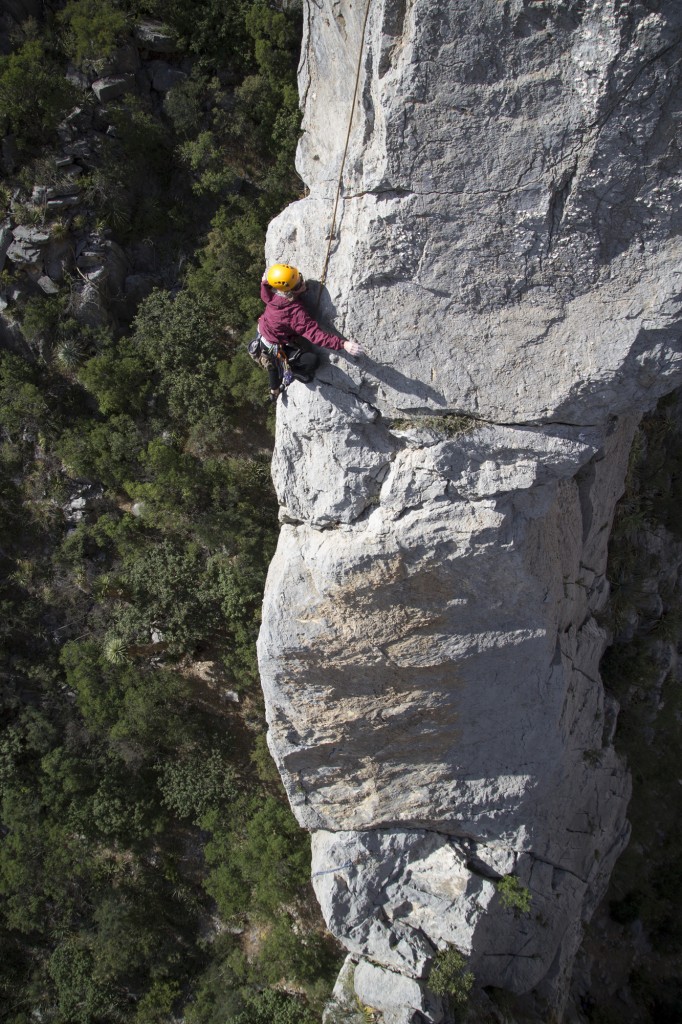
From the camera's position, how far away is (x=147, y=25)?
9.92m

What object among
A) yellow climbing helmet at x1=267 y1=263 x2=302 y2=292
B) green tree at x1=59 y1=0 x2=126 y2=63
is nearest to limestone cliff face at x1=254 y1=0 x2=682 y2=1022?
yellow climbing helmet at x1=267 y1=263 x2=302 y2=292

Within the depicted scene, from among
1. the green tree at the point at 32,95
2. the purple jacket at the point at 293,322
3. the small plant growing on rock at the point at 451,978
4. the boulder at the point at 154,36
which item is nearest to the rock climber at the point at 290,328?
the purple jacket at the point at 293,322

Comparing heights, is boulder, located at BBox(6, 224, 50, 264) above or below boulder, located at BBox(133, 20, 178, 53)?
below

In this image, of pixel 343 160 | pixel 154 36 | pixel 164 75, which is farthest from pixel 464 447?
pixel 154 36

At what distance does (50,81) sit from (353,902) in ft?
44.0

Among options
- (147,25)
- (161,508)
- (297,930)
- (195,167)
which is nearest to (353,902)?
(297,930)

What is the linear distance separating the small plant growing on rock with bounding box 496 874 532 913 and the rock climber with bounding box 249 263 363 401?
786 centimetres

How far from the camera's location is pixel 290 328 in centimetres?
602

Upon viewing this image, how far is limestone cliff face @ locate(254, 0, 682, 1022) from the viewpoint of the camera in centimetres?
497

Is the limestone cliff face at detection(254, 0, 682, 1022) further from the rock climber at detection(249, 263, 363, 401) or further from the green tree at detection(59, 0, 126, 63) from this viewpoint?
the green tree at detection(59, 0, 126, 63)

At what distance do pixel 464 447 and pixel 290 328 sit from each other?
2.20m

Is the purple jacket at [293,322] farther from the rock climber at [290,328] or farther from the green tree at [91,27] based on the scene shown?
the green tree at [91,27]

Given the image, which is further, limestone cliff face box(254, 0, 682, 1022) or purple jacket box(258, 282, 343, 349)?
purple jacket box(258, 282, 343, 349)

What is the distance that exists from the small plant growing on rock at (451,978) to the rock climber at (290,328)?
333 inches
